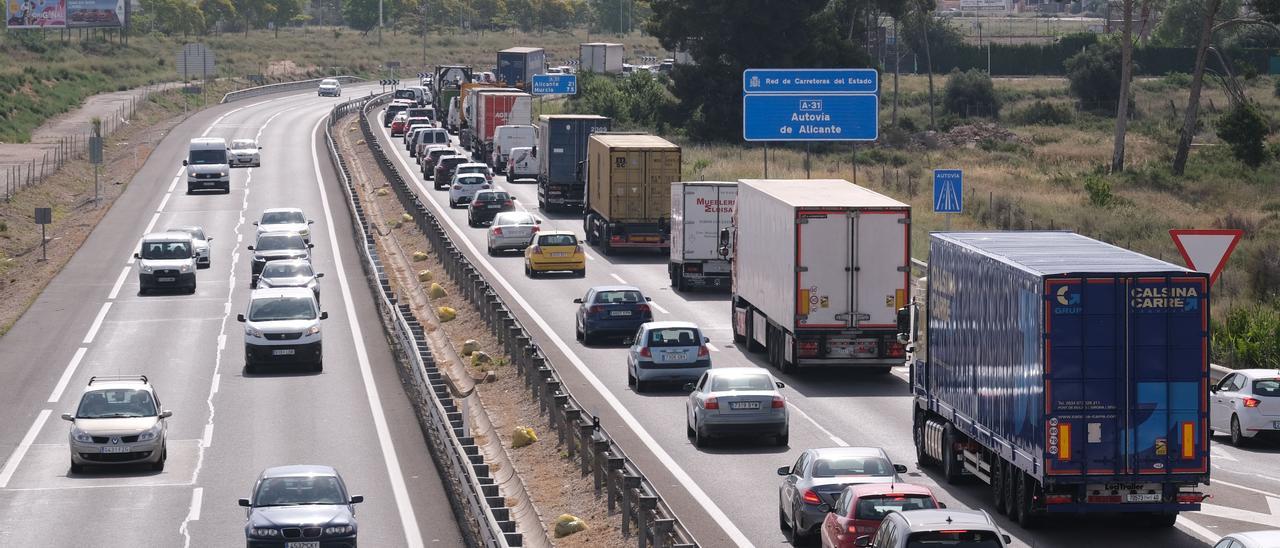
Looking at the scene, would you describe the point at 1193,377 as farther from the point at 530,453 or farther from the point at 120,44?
the point at 120,44

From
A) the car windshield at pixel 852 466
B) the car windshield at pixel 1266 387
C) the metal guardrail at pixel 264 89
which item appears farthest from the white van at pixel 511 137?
the car windshield at pixel 852 466

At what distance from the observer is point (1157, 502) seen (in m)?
19.4

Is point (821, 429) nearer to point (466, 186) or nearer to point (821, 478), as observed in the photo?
point (821, 478)

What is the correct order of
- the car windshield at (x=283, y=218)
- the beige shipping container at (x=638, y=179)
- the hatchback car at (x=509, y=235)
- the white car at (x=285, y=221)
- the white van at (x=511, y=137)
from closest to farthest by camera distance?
the beige shipping container at (x=638, y=179), the hatchback car at (x=509, y=235), the white car at (x=285, y=221), the car windshield at (x=283, y=218), the white van at (x=511, y=137)

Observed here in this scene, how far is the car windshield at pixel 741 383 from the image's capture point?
26141 millimetres

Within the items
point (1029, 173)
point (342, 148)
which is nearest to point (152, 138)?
point (342, 148)

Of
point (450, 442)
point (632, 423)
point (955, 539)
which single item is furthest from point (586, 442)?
point (955, 539)

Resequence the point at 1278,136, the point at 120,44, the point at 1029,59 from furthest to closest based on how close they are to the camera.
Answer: the point at 120,44
the point at 1029,59
the point at 1278,136

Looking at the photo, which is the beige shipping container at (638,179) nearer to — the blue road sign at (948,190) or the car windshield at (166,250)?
the car windshield at (166,250)

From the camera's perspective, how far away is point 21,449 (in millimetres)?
28688

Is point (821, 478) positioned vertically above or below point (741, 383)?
below

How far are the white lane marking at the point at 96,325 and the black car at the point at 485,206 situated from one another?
18659 mm

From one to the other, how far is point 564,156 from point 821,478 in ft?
156

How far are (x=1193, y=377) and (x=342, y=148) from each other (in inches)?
3336
